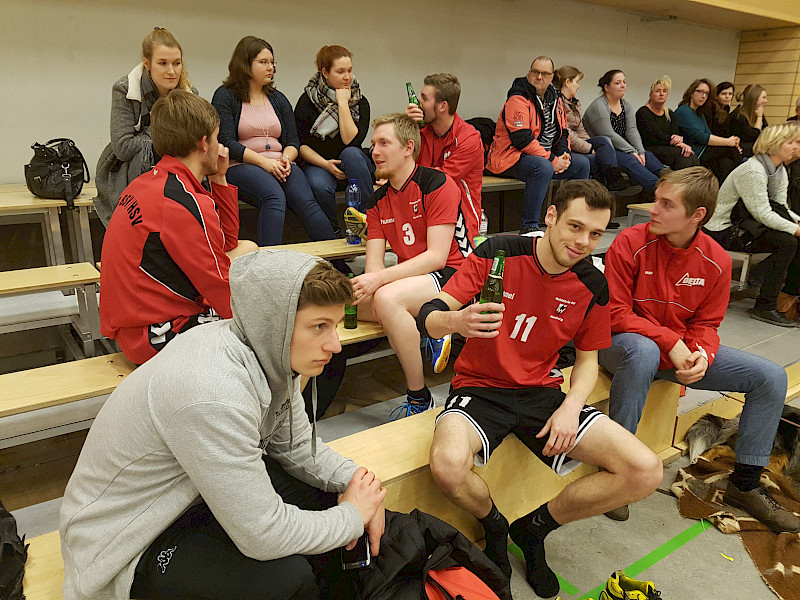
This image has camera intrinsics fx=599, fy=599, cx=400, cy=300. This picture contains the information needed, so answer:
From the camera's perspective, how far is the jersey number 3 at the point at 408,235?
2594mm

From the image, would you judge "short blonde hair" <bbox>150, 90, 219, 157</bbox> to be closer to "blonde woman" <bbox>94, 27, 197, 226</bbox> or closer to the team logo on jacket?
"blonde woman" <bbox>94, 27, 197, 226</bbox>

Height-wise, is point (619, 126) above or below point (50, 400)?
above

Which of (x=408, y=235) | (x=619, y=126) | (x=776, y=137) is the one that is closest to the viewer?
(x=408, y=235)

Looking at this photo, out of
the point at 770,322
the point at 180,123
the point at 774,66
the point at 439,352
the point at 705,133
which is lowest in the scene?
the point at 770,322

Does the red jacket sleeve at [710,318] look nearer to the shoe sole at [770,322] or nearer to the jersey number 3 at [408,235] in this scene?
the jersey number 3 at [408,235]

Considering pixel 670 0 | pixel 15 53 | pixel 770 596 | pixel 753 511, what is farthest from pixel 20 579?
pixel 670 0

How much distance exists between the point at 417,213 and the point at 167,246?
3.59ft

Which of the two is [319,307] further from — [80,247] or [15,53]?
[15,53]

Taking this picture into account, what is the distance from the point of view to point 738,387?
7.41ft

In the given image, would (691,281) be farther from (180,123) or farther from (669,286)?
(180,123)

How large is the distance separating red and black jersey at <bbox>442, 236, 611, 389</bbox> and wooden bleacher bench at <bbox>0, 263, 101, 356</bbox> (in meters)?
1.54

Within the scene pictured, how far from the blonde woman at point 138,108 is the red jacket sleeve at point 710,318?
8.19 ft

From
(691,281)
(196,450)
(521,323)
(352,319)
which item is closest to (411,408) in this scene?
(352,319)

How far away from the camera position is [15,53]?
11.5ft
